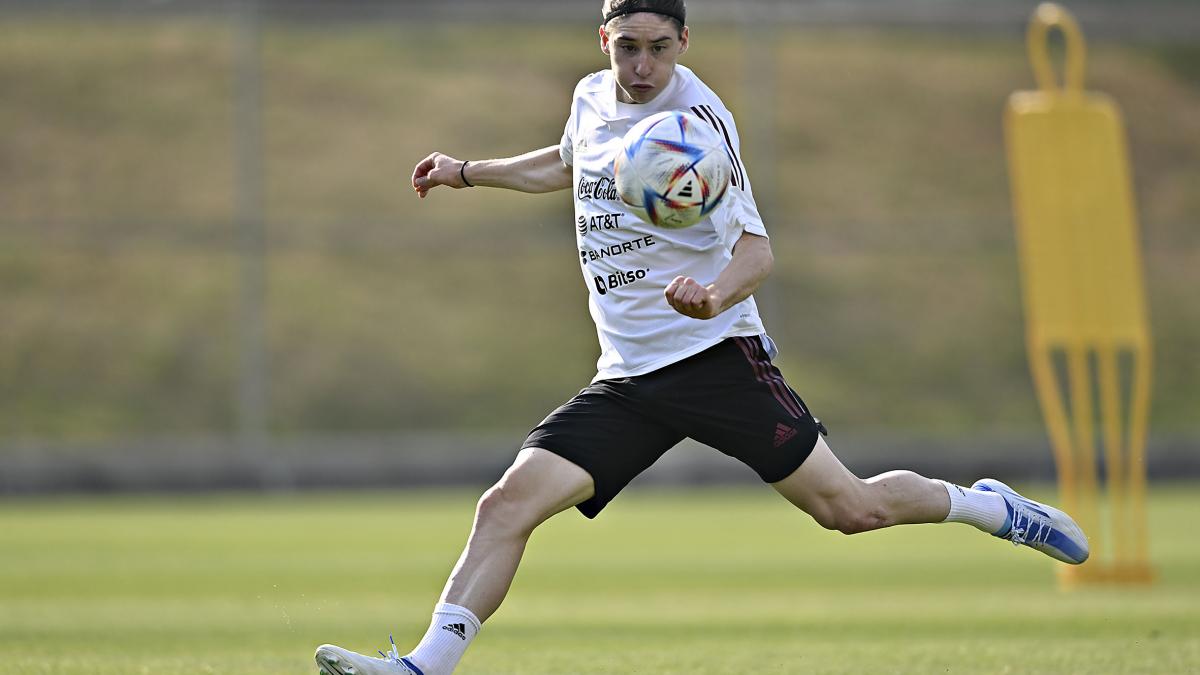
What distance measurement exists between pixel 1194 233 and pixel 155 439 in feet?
50.0

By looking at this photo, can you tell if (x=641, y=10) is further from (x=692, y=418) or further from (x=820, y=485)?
(x=820, y=485)

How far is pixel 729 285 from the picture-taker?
18.3 feet

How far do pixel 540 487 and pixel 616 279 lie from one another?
0.71m

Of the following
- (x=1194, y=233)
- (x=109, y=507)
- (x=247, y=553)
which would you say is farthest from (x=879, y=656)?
(x=1194, y=233)

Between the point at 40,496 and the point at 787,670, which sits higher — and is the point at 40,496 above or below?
below

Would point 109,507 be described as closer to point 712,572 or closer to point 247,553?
point 247,553

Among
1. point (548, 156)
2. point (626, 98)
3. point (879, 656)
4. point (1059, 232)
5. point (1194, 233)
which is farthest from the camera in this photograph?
point (1194, 233)

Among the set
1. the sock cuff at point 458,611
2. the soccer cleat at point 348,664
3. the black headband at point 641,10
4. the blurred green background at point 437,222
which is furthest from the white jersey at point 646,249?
the blurred green background at point 437,222

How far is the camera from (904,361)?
25.3m

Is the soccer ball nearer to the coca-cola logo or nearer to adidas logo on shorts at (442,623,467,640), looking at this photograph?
the coca-cola logo

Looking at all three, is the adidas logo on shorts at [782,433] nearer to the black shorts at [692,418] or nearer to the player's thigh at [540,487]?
the black shorts at [692,418]

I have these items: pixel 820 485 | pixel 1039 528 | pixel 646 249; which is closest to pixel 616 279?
pixel 646 249

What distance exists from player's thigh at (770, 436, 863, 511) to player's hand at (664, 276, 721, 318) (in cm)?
87

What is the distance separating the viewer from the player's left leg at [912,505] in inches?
240
